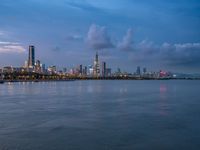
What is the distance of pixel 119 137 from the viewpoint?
1571 cm

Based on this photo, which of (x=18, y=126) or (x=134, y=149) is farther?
(x=18, y=126)

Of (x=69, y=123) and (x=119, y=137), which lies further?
(x=69, y=123)

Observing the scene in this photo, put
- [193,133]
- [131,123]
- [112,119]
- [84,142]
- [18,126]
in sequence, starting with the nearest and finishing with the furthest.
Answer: [84,142]
[193,133]
[18,126]
[131,123]
[112,119]

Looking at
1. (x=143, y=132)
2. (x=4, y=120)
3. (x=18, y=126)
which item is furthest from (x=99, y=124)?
(x=4, y=120)

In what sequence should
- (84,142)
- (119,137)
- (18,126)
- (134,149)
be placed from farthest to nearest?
(18,126) < (119,137) < (84,142) < (134,149)

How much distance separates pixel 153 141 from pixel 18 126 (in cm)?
830

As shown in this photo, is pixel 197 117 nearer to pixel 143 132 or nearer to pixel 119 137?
pixel 143 132

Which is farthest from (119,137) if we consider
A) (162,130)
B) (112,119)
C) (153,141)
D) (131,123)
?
(112,119)

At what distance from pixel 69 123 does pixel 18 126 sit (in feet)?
10.5

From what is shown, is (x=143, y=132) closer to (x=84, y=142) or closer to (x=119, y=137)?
(x=119, y=137)

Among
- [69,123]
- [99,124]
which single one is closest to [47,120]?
[69,123]

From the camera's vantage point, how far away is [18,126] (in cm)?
1875

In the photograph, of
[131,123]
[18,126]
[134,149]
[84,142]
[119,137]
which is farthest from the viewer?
[131,123]

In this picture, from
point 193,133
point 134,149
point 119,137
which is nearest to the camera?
point 134,149
